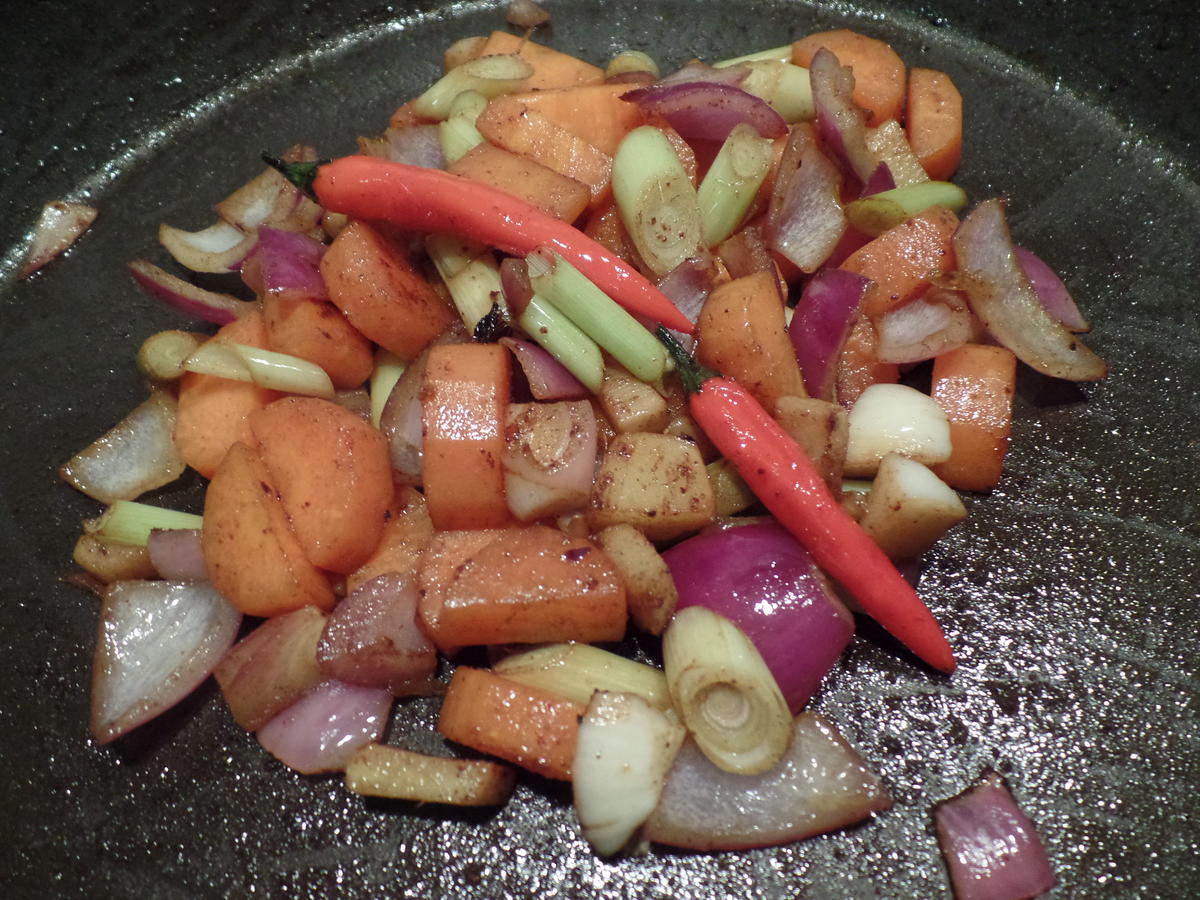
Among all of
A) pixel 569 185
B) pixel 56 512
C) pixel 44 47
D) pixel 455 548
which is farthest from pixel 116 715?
pixel 44 47

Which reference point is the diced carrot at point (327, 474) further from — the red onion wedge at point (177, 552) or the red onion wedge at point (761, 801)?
the red onion wedge at point (761, 801)

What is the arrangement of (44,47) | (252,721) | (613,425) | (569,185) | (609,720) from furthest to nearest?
(44,47) < (569,185) < (613,425) < (252,721) < (609,720)

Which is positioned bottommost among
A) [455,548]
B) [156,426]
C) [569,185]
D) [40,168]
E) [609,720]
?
[609,720]

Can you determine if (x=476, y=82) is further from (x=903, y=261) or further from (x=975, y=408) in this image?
(x=975, y=408)

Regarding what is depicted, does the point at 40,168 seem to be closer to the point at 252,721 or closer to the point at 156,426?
the point at 156,426

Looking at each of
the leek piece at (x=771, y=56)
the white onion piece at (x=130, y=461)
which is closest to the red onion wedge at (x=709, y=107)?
the leek piece at (x=771, y=56)

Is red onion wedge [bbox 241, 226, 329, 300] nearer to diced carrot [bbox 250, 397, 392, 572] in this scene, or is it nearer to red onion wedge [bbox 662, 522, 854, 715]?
diced carrot [bbox 250, 397, 392, 572]
